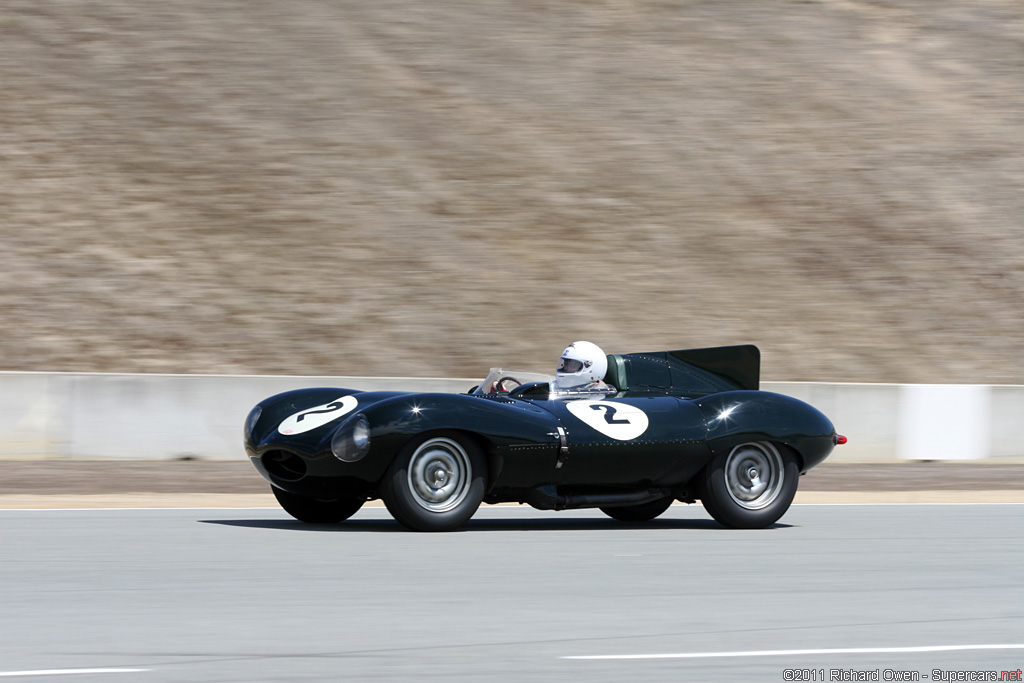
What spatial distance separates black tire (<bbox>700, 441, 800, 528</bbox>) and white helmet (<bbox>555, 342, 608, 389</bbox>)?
3.24 ft

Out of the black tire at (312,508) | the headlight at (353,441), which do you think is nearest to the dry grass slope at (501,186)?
the black tire at (312,508)

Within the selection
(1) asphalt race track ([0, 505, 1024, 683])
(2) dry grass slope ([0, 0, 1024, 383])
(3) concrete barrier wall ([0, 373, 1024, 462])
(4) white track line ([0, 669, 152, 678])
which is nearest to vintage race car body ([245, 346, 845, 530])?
(1) asphalt race track ([0, 505, 1024, 683])

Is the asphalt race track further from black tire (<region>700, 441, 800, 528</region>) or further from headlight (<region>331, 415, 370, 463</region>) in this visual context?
headlight (<region>331, 415, 370, 463</region>)

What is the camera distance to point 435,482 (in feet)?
25.9

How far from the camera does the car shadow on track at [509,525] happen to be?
8.40 m

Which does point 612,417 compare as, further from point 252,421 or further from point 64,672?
point 64,672

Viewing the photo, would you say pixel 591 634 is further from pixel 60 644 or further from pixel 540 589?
pixel 60 644

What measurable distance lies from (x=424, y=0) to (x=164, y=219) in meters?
9.63

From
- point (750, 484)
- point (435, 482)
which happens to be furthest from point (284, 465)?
point (750, 484)

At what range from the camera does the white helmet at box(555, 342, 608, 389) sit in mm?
8672

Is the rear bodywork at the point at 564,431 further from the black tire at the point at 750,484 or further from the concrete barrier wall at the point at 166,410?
the concrete barrier wall at the point at 166,410

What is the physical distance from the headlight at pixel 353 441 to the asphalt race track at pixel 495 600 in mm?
514

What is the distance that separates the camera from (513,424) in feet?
26.2

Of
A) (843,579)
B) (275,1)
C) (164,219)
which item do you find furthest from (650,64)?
(843,579)
